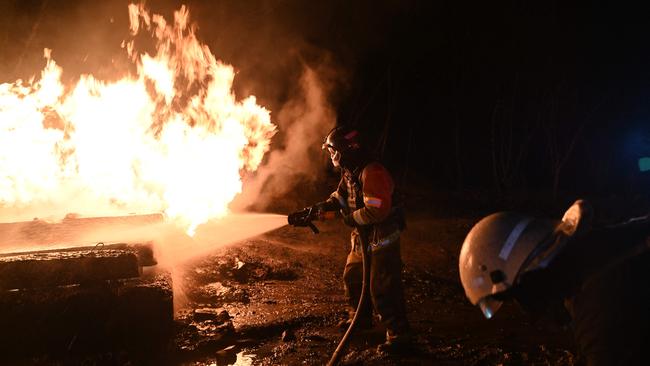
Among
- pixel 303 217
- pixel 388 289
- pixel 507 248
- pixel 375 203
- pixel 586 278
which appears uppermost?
pixel 375 203

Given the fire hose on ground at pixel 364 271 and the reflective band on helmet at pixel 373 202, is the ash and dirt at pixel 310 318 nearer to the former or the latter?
the fire hose on ground at pixel 364 271

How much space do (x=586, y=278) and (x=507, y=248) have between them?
367mm

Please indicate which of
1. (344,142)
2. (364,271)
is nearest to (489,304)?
(364,271)

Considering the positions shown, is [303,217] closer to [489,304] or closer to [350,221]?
[350,221]

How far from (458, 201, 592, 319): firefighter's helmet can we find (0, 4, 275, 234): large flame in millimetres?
5432

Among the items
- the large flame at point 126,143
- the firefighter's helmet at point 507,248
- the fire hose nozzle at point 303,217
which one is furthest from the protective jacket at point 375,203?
the large flame at point 126,143

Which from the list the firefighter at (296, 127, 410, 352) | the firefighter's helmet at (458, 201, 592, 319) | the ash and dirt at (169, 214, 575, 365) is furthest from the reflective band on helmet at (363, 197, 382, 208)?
the firefighter's helmet at (458, 201, 592, 319)

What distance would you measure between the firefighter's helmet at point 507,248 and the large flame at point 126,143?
5.43 meters

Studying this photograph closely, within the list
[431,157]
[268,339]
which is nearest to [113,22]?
[268,339]

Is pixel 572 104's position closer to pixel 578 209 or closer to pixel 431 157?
pixel 431 157

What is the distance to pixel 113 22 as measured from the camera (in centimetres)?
1177

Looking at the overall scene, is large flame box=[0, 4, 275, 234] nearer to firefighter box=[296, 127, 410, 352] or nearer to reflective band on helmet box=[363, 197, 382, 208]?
firefighter box=[296, 127, 410, 352]

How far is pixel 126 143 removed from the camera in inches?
314

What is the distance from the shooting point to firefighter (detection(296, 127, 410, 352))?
509cm
